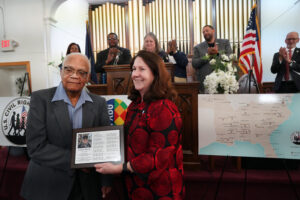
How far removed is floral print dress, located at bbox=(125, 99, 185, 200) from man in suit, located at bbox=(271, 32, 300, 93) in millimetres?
2271

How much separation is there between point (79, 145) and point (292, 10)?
237 inches

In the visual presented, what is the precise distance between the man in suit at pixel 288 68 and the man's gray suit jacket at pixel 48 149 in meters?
2.69

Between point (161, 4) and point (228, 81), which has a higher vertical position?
point (161, 4)

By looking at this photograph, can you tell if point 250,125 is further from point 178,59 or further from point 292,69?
point 292,69

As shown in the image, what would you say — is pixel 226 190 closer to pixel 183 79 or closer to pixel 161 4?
pixel 183 79

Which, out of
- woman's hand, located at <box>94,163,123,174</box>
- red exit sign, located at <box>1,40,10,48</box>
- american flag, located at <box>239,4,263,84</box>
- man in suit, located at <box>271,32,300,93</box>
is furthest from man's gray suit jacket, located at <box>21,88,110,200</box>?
red exit sign, located at <box>1,40,10,48</box>

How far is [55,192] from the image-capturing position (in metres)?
1.25

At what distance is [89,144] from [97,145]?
1.8 inches

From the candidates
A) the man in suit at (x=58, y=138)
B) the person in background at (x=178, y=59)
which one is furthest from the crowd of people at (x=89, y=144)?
the person in background at (x=178, y=59)

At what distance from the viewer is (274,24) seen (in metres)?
5.84

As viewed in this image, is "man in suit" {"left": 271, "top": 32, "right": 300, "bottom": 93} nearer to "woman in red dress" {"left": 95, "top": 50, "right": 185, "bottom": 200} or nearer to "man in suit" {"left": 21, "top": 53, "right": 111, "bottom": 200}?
"woman in red dress" {"left": 95, "top": 50, "right": 185, "bottom": 200}

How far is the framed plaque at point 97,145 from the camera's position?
3.96 ft

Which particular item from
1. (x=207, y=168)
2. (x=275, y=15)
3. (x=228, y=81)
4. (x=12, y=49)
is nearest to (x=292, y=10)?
(x=275, y=15)

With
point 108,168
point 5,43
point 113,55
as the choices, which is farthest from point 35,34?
point 108,168
